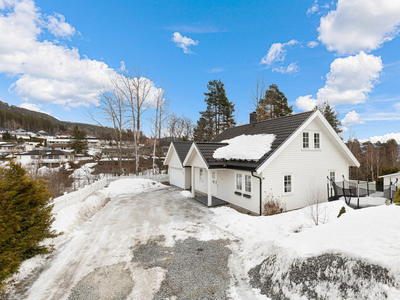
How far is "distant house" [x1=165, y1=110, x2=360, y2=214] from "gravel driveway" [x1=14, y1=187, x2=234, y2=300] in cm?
325

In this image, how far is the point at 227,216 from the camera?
9.40m

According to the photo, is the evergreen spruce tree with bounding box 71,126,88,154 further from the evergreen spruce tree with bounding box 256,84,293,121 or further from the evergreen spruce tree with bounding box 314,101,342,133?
the evergreen spruce tree with bounding box 314,101,342,133

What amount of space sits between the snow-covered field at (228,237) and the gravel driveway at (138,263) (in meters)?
0.04

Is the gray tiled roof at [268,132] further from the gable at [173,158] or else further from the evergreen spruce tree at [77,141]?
the evergreen spruce tree at [77,141]

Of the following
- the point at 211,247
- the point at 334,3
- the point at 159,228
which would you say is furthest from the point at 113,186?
the point at 334,3

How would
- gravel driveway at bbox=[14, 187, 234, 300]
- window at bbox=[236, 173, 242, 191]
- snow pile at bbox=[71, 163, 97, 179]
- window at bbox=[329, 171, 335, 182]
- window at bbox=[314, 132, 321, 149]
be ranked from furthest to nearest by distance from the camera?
1. snow pile at bbox=[71, 163, 97, 179]
2. window at bbox=[329, 171, 335, 182]
3. window at bbox=[314, 132, 321, 149]
4. window at bbox=[236, 173, 242, 191]
5. gravel driveway at bbox=[14, 187, 234, 300]

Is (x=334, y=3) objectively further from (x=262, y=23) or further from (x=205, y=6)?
(x=205, y=6)

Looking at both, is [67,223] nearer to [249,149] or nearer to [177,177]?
[249,149]

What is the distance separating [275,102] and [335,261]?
28442 mm

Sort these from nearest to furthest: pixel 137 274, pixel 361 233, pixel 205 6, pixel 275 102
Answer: pixel 361 233
pixel 137 274
pixel 205 6
pixel 275 102

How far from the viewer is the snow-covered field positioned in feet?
12.2

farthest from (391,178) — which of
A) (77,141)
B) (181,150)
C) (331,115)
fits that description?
(77,141)

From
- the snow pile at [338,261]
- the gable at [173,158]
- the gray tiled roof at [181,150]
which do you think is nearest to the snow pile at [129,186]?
the gable at [173,158]

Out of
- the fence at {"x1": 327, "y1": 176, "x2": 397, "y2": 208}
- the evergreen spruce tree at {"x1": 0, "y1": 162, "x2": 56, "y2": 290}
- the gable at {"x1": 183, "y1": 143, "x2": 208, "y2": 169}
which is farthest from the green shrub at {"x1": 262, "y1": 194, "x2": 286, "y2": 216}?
the evergreen spruce tree at {"x1": 0, "y1": 162, "x2": 56, "y2": 290}
